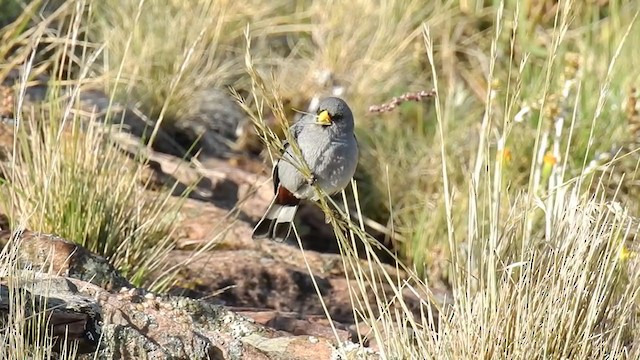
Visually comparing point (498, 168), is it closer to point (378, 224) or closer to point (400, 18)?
point (378, 224)

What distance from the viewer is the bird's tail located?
4398mm

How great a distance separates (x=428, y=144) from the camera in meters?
6.59

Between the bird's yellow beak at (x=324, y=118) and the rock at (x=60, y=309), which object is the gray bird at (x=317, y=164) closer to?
the bird's yellow beak at (x=324, y=118)

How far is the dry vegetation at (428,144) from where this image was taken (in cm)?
299

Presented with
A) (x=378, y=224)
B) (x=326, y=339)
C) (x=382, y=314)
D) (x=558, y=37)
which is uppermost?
(x=558, y=37)

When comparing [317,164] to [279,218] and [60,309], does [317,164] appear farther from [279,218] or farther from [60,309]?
[60,309]

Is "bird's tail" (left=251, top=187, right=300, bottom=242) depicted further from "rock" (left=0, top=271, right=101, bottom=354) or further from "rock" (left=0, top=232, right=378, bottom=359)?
"rock" (left=0, top=271, right=101, bottom=354)

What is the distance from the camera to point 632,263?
3.39m

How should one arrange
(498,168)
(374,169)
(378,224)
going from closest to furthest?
1. (498,168)
2. (378,224)
3. (374,169)

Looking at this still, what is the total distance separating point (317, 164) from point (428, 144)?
2.60m

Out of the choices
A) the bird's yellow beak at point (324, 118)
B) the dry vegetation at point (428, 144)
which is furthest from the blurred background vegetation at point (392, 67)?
the bird's yellow beak at point (324, 118)

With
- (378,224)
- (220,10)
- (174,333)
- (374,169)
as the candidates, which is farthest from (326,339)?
(220,10)

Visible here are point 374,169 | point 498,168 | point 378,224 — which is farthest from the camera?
point 374,169

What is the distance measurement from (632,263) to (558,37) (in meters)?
0.83
